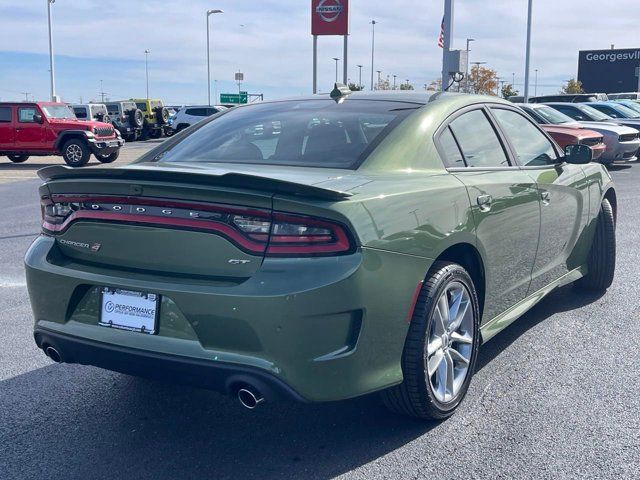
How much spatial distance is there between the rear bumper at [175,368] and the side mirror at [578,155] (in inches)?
120

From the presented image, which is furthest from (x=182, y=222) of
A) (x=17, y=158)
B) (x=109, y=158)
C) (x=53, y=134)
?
(x=17, y=158)

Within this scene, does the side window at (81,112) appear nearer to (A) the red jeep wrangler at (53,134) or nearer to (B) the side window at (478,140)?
(A) the red jeep wrangler at (53,134)

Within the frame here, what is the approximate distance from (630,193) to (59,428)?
11.9 meters

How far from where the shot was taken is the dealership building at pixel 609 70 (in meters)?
71.8

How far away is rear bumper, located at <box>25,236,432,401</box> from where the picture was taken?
292 cm

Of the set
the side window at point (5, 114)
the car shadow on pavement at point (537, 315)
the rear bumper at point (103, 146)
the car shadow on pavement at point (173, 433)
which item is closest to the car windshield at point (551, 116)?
the car shadow on pavement at point (537, 315)

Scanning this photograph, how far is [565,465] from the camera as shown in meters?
3.21

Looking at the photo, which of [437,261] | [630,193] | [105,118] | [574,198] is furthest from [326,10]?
A: [437,261]

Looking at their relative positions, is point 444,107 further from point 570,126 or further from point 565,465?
point 570,126

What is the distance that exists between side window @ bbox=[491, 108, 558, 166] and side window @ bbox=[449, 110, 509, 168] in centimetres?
20

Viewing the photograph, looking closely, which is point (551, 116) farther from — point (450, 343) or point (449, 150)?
point (450, 343)

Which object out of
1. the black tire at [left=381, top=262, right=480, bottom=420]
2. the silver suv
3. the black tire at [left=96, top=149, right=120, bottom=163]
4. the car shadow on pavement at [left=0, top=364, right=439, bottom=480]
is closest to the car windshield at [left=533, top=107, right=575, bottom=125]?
the black tire at [left=96, top=149, right=120, bottom=163]

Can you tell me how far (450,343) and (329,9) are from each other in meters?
21.6

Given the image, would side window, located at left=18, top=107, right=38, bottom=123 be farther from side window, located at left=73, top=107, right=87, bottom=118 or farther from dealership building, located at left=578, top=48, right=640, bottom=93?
dealership building, located at left=578, top=48, right=640, bottom=93
